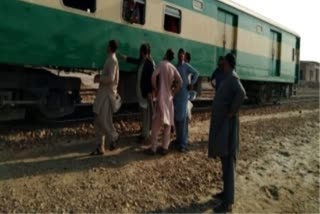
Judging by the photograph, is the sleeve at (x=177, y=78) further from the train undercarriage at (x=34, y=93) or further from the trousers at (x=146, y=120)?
the train undercarriage at (x=34, y=93)

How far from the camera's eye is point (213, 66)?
15344mm

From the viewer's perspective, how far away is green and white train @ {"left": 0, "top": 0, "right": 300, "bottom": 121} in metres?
8.44

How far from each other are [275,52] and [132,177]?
→ 16.4 meters

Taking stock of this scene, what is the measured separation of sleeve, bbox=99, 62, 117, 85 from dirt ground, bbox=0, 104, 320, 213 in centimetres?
125

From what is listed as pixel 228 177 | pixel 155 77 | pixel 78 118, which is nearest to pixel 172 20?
pixel 78 118

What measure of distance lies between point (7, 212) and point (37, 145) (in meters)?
2.89

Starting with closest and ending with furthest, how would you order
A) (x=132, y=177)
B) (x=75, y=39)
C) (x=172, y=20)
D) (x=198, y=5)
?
(x=132, y=177), (x=75, y=39), (x=172, y=20), (x=198, y=5)

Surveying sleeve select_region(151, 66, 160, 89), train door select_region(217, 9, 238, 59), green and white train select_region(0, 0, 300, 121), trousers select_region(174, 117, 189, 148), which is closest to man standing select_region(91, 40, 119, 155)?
sleeve select_region(151, 66, 160, 89)

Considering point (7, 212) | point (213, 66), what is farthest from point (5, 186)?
point (213, 66)

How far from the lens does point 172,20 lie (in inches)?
508

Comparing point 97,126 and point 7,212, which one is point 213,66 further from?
point 7,212

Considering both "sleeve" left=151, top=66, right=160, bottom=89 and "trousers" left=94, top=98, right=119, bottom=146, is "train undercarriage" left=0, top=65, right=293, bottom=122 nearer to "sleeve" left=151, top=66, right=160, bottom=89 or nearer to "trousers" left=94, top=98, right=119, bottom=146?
"trousers" left=94, top=98, right=119, bottom=146

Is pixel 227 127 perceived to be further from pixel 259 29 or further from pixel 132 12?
pixel 259 29

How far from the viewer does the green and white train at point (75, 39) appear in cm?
844
